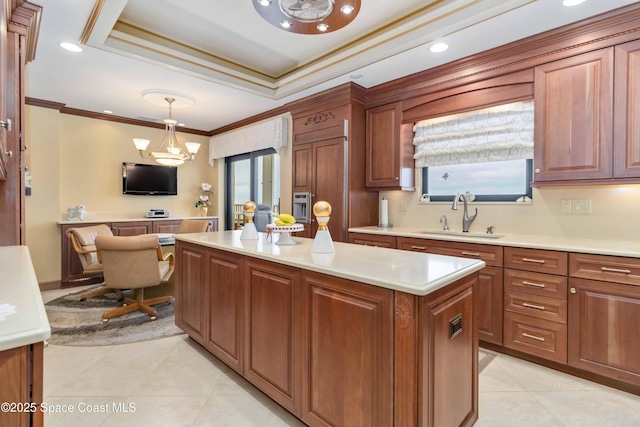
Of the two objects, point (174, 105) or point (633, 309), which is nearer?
point (633, 309)

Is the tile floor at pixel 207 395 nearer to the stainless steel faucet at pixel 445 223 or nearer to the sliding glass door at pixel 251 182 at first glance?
the stainless steel faucet at pixel 445 223

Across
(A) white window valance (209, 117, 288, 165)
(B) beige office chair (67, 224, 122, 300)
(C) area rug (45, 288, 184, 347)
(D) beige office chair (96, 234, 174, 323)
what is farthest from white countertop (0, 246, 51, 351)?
(A) white window valance (209, 117, 288, 165)

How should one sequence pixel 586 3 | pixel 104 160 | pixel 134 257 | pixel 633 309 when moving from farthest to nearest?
pixel 104 160 → pixel 134 257 → pixel 586 3 → pixel 633 309

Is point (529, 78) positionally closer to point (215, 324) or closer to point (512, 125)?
point (512, 125)

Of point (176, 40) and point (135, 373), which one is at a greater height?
point (176, 40)

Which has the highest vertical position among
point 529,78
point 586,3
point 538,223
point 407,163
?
point 586,3

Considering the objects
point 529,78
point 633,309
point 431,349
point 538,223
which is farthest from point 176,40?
point 633,309

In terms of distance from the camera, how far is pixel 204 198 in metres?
5.98

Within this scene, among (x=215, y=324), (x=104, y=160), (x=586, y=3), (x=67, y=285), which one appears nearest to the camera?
(x=586, y=3)

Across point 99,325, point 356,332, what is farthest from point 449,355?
point 99,325

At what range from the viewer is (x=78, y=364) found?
2.33m

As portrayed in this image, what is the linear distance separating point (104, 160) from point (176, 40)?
2876 mm

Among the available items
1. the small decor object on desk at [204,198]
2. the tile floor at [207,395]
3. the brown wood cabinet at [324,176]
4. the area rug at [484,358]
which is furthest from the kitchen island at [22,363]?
the small decor object on desk at [204,198]

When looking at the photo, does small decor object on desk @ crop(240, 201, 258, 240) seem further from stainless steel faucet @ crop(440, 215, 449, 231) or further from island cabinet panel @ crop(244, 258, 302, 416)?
stainless steel faucet @ crop(440, 215, 449, 231)
